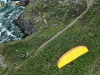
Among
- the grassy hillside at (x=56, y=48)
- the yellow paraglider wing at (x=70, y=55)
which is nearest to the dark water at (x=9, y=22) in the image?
the grassy hillside at (x=56, y=48)

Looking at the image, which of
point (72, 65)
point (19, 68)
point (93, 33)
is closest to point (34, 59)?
point (19, 68)

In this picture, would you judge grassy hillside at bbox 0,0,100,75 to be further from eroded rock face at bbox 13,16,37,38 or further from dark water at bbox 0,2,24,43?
dark water at bbox 0,2,24,43

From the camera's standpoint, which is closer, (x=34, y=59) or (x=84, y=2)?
(x=34, y=59)

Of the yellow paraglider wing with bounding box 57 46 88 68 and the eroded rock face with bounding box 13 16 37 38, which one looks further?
the eroded rock face with bounding box 13 16 37 38

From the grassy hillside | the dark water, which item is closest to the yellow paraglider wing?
the grassy hillside

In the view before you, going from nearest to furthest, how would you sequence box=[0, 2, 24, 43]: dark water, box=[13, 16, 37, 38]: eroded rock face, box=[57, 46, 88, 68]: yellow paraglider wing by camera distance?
1. box=[57, 46, 88, 68]: yellow paraglider wing
2. box=[13, 16, 37, 38]: eroded rock face
3. box=[0, 2, 24, 43]: dark water

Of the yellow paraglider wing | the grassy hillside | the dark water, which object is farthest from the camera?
the dark water

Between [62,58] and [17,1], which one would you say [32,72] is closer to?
[62,58]
